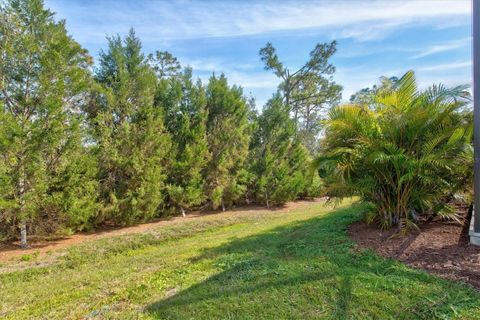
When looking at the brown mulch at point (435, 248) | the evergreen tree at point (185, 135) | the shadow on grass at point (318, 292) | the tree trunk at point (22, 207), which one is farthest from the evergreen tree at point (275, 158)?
the shadow on grass at point (318, 292)

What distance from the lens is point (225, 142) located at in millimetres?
11711

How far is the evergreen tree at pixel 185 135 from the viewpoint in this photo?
33.6 ft

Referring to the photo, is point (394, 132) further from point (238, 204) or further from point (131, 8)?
point (238, 204)

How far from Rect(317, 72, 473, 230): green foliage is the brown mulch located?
263 millimetres

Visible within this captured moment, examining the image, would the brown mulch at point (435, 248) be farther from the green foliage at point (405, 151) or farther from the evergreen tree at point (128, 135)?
the evergreen tree at point (128, 135)

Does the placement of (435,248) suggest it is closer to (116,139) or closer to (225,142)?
(116,139)

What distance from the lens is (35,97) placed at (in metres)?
6.94

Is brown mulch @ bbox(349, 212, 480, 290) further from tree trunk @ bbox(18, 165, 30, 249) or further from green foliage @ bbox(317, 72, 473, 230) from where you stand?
tree trunk @ bbox(18, 165, 30, 249)

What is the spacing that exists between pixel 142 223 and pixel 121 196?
127cm

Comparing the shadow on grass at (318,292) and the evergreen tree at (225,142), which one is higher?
the evergreen tree at (225,142)

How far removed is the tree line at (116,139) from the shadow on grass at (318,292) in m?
1.95

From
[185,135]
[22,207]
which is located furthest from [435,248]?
[185,135]

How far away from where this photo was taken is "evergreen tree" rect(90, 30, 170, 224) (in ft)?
28.3

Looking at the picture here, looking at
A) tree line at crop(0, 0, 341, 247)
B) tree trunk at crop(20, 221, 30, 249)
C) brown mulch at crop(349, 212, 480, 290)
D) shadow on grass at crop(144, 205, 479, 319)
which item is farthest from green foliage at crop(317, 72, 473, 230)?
tree trunk at crop(20, 221, 30, 249)
